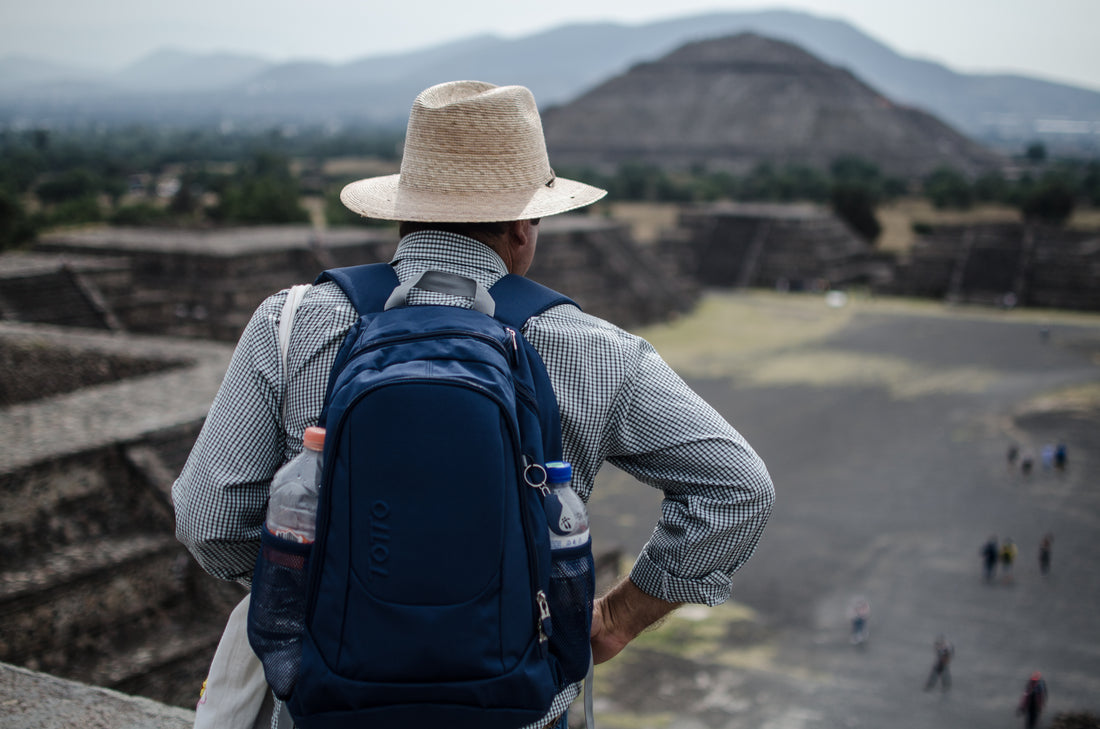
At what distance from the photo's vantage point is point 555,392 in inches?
67.2

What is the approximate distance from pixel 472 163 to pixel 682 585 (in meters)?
0.95

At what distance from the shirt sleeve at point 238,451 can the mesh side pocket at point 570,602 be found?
0.62 metres

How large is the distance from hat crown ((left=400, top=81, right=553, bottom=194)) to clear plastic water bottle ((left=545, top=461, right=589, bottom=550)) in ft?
2.06

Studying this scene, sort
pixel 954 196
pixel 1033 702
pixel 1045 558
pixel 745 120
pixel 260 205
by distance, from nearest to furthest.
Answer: pixel 1033 702, pixel 1045 558, pixel 260 205, pixel 954 196, pixel 745 120

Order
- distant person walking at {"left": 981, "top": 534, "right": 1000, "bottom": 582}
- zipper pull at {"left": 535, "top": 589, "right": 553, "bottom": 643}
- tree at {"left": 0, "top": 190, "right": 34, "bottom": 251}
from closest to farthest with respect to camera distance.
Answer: zipper pull at {"left": 535, "top": 589, "right": 553, "bottom": 643}, distant person walking at {"left": 981, "top": 534, "right": 1000, "bottom": 582}, tree at {"left": 0, "top": 190, "right": 34, "bottom": 251}

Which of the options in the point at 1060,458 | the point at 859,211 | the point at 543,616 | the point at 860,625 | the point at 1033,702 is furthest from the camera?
the point at 859,211

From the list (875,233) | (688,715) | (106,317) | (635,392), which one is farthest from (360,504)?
(875,233)

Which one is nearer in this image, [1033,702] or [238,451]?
[238,451]

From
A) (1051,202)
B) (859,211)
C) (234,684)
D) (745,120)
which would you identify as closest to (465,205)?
(234,684)

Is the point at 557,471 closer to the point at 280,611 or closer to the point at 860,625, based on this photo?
the point at 280,611

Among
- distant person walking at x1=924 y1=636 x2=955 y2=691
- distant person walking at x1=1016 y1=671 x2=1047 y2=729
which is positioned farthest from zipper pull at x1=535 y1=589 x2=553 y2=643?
distant person walking at x1=924 y1=636 x2=955 y2=691

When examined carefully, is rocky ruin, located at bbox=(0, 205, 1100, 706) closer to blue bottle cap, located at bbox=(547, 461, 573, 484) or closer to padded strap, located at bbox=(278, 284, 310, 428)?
padded strap, located at bbox=(278, 284, 310, 428)

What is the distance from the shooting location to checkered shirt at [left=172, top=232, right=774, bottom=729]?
5.60ft

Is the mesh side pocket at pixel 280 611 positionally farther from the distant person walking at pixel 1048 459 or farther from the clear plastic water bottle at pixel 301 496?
the distant person walking at pixel 1048 459
